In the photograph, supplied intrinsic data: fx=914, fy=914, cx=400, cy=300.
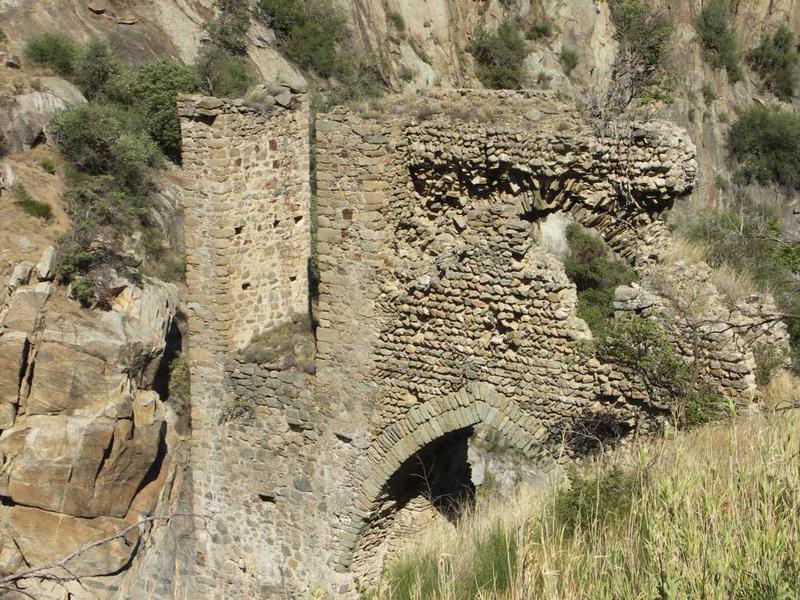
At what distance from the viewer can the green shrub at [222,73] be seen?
2564 cm

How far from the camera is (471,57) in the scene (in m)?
37.3

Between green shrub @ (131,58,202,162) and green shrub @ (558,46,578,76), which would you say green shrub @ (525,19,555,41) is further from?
green shrub @ (131,58,202,162)

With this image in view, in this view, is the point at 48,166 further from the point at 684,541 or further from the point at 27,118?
the point at 684,541

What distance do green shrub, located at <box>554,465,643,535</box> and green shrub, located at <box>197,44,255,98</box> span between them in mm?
20589

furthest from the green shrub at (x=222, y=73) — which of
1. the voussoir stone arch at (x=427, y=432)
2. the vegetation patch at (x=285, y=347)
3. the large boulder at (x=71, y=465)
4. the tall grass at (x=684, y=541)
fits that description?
the tall grass at (x=684, y=541)

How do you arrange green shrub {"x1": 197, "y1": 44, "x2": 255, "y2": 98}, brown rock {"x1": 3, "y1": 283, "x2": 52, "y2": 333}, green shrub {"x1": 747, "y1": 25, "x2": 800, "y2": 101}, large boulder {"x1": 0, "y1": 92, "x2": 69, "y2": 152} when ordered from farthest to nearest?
green shrub {"x1": 747, "y1": 25, "x2": 800, "y2": 101}
green shrub {"x1": 197, "y1": 44, "x2": 255, "y2": 98}
large boulder {"x1": 0, "y1": 92, "x2": 69, "y2": 152}
brown rock {"x1": 3, "y1": 283, "x2": 52, "y2": 333}

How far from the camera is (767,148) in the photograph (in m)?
38.3

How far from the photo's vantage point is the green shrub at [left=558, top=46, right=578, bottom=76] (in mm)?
38062

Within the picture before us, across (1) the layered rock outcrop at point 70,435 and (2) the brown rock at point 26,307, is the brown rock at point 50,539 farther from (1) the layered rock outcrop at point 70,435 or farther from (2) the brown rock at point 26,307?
(2) the brown rock at point 26,307

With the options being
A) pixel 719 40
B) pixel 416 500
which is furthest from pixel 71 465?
pixel 719 40

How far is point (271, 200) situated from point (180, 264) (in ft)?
26.7

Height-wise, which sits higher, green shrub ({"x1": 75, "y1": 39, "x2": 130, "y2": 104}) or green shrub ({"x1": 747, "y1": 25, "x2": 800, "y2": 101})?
green shrub ({"x1": 747, "y1": 25, "x2": 800, "y2": 101})

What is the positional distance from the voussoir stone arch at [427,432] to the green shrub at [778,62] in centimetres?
3816

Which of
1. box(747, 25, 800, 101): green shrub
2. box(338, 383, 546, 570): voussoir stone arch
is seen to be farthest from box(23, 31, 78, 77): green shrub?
box(747, 25, 800, 101): green shrub
